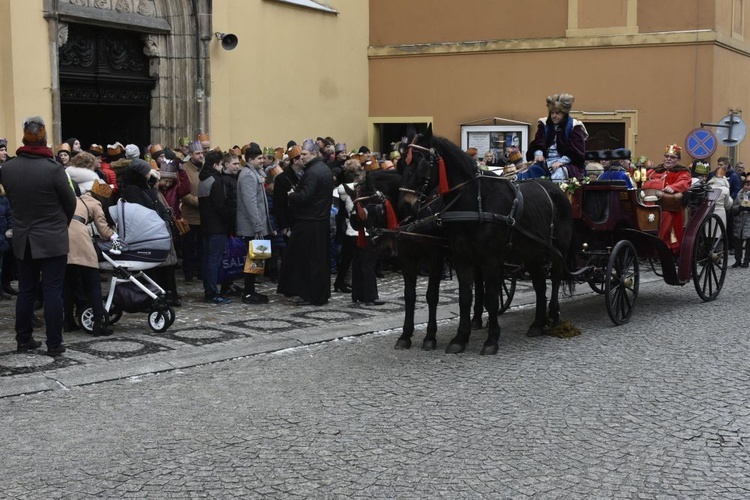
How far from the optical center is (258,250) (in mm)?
12258

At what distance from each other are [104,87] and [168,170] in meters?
5.21

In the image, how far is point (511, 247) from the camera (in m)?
9.63

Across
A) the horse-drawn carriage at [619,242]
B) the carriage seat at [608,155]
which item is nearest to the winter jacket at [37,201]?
the horse-drawn carriage at [619,242]

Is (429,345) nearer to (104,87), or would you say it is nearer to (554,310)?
(554,310)

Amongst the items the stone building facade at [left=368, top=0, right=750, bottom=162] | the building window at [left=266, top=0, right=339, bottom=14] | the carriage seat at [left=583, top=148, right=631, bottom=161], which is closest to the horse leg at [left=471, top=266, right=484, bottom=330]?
the carriage seat at [left=583, top=148, right=631, bottom=161]

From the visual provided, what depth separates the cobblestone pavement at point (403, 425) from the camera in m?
5.69

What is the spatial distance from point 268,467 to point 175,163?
850 cm

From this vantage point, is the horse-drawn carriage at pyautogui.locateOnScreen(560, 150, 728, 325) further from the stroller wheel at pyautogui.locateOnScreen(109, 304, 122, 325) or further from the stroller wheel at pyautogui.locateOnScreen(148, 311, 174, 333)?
the stroller wheel at pyautogui.locateOnScreen(109, 304, 122, 325)

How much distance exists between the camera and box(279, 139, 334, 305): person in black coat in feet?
39.9

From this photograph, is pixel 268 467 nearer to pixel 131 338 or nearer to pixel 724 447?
pixel 724 447

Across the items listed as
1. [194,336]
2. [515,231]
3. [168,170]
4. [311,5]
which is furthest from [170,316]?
[311,5]

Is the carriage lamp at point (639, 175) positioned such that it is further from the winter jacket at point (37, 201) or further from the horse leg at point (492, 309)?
the winter jacket at point (37, 201)

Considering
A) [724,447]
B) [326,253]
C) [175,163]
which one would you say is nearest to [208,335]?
[326,253]

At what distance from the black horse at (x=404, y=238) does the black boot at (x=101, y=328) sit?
264 centimetres
